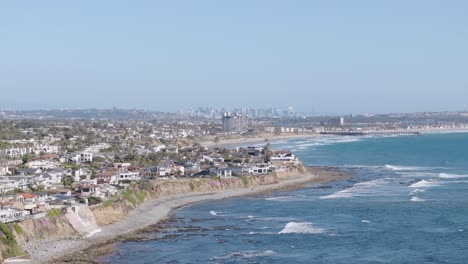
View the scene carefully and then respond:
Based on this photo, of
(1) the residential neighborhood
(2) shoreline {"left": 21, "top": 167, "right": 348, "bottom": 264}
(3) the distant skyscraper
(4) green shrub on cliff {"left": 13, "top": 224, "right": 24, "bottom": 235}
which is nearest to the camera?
(2) shoreline {"left": 21, "top": 167, "right": 348, "bottom": 264}

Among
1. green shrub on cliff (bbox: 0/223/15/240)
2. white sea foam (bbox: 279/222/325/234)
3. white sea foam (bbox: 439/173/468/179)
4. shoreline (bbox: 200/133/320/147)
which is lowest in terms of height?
shoreline (bbox: 200/133/320/147)

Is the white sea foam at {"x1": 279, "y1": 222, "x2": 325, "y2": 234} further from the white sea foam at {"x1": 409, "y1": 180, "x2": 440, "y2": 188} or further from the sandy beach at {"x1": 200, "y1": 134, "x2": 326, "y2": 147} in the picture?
the sandy beach at {"x1": 200, "y1": 134, "x2": 326, "y2": 147}

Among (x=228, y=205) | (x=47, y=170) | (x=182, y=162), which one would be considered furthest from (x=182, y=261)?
(x=182, y=162)

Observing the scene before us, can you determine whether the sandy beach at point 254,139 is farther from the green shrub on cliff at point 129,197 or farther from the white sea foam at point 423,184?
the green shrub on cliff at point 129,197

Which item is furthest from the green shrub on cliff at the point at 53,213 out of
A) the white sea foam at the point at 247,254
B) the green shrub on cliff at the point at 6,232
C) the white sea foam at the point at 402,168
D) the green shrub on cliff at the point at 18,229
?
the white sea foam at the point at 402,168

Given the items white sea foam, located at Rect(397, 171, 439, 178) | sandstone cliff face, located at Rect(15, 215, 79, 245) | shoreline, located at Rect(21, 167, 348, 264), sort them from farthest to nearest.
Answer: white sea foam, located at Rect(397, 171, 439, 178)
sandstone cliff face, located at Rect(15, 215, 79, 245)
shoreline, located at Rect(21, 167, 348, 264)

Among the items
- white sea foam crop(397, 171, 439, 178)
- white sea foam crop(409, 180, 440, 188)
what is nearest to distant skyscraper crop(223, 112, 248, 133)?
white sea foam crop(397, 171, 439, 178)
